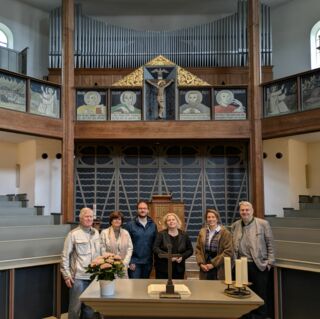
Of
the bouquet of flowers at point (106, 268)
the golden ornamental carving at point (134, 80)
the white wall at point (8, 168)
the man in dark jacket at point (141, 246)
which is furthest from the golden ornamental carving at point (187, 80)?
the bouquet of flowers at point (106, 268)

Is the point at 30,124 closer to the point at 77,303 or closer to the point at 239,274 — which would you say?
the point at 77,303

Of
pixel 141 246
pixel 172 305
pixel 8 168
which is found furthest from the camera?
pixel 8 168

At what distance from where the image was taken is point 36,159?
8.82m

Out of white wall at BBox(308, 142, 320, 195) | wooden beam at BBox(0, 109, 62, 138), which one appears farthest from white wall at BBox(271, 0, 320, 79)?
wooden beam at BBox(0, 109, 62, 138)

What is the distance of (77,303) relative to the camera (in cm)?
407

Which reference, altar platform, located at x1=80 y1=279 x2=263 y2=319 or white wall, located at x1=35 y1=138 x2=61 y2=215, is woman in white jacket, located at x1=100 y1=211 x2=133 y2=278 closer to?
altar platform, located at x1=80 y1=279 x2=263 y2=319

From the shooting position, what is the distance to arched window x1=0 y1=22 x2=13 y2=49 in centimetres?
909

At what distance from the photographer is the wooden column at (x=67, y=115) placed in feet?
24.2

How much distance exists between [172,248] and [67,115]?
14.7ft

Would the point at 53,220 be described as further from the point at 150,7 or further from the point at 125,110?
the point at 150,7

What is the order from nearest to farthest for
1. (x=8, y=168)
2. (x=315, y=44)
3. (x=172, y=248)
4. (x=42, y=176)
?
(x=172, y=248) → (x=42, y=176) → (x=315, y=44) → (x=8, y=168)

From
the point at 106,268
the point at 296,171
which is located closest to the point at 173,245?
the point at 106,268

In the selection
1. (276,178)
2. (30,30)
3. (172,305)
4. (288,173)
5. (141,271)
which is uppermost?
(30,30)

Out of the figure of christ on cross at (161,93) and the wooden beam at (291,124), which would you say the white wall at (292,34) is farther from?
the figure of christ on cross at (161,93)
